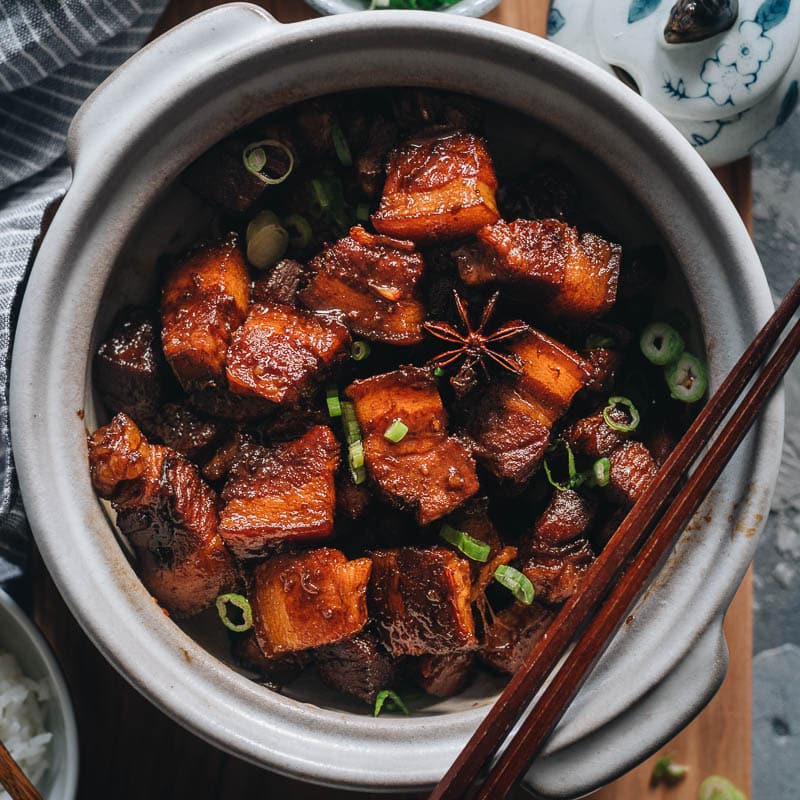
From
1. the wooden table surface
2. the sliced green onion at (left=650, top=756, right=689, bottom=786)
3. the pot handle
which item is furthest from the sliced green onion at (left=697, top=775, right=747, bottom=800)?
the pot handle

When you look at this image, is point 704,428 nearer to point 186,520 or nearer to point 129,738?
point 186,520

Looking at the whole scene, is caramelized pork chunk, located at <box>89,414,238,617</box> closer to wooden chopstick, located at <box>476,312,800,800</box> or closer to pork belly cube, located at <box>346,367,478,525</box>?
pork belly cube, located at <box>346,367,478,525</box>

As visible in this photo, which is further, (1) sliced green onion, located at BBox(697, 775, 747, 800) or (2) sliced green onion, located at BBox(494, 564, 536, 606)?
(1) sliced green onion, located at BBox(697, 775, 747, 800)

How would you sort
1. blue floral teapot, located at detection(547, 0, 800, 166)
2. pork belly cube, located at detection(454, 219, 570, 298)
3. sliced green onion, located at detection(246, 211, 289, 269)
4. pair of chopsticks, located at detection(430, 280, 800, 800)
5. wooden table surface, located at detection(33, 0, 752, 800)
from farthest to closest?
wooden table surface, located at detection(33, 0, 752, 800), blue floral teapot, located at detection(547, 0, 800, 166), sliced green onion, located at detection(246, 211, 289, 269), pork belly cube, located at detection(454, 219, 570, 298), pair of chopsticks, located at detection(430, 280, 800, 800)

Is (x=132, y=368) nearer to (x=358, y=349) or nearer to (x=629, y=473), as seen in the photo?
(x=358, y=349)

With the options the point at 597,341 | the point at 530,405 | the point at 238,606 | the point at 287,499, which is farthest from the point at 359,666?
the point at 597,341

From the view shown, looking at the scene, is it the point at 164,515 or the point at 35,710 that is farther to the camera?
the point at 35,710
